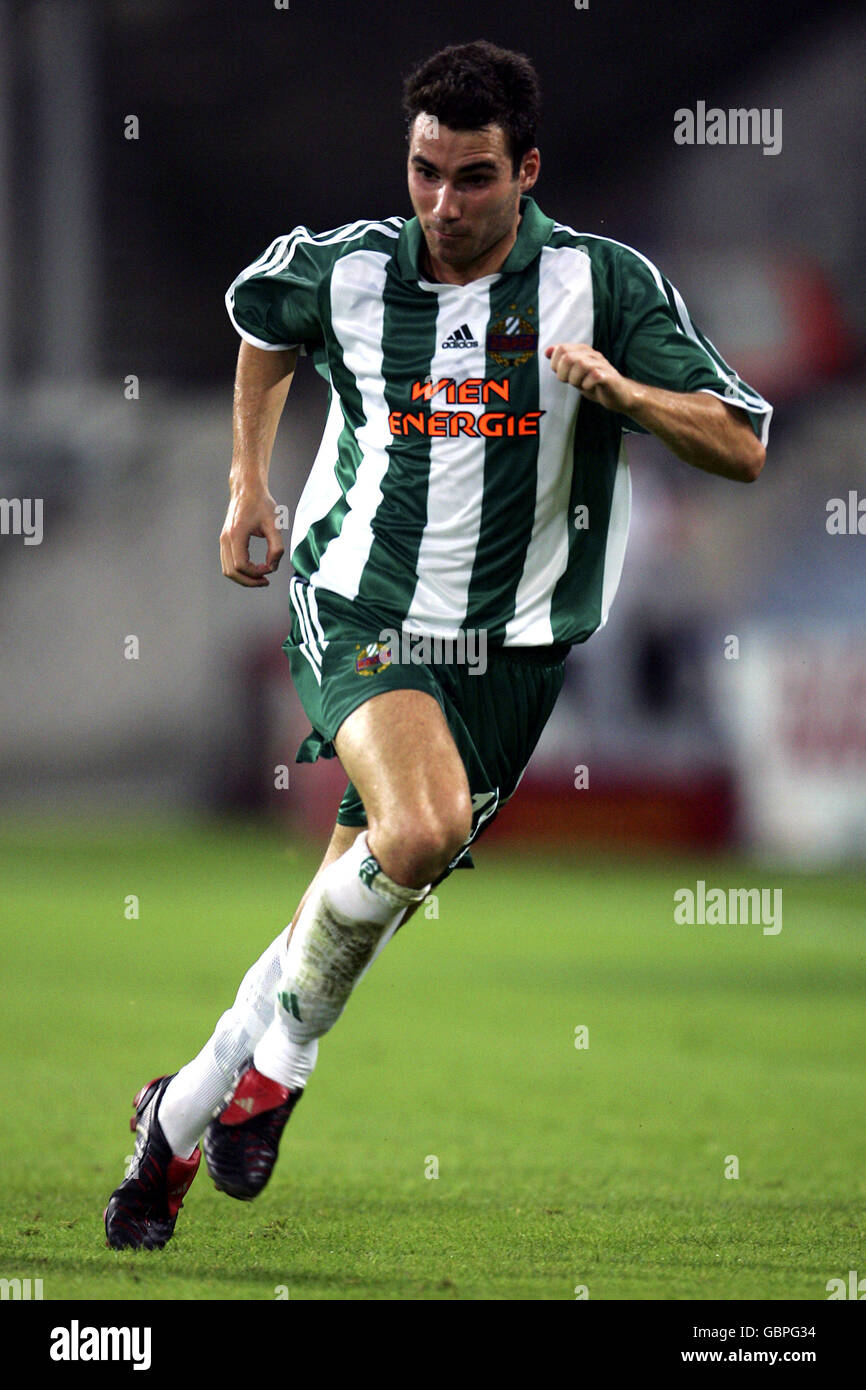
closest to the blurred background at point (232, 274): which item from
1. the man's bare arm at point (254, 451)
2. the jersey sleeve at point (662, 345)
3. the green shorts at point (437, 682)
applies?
the man's bare arm at point (254, 451)

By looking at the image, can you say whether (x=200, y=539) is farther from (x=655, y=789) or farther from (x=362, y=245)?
(x=362, y=245)

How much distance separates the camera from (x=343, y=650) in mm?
3842

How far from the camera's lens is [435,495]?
392 cm

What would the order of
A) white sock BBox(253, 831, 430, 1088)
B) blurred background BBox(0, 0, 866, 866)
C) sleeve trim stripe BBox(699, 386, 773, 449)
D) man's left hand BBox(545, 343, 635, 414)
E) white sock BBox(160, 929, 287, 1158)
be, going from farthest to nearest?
blurred background BBox(0, 0, 866, 866), white sock BBox(160, 929, 287, 1158), sleeve trim stripe BBox(699, 386, 773, 449), white sock BBox(253, 831, 430, 1088), man's left hand BBox(545, 343, 635, 414)

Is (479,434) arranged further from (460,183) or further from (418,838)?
(418,838)

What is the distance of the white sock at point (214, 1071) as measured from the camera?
153 inches

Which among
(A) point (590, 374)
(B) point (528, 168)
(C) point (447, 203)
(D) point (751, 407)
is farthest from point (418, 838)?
(B) point (528, 168)

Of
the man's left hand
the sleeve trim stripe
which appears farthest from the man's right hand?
the sleeve trim stripe

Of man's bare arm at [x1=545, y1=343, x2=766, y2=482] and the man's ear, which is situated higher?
the man's ear

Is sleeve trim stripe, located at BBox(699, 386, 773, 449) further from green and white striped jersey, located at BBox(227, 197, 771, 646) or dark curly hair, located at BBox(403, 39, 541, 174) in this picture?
dark curly hair, located at BBox(403, 39, 541, 174)

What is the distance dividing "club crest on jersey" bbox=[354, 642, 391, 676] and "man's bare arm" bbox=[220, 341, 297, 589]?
309mm

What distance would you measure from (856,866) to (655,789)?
151 centimetres

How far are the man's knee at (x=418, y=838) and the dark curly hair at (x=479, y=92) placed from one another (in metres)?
1.25

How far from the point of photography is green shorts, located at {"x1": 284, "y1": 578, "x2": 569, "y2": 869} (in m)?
3.78
